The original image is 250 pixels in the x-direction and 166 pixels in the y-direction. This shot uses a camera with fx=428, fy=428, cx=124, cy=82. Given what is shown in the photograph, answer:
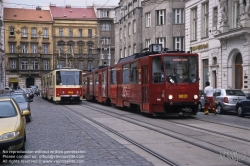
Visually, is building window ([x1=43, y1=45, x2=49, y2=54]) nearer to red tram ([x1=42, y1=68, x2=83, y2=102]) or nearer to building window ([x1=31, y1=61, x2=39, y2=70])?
building window ([x1=31, y1=61, x2=39, y2=70])

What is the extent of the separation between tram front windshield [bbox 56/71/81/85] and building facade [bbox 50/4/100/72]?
52.5 metres

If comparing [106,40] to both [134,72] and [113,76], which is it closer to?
[113,76]

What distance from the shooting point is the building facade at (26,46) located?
278 feet

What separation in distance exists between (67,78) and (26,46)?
5434 centimetres

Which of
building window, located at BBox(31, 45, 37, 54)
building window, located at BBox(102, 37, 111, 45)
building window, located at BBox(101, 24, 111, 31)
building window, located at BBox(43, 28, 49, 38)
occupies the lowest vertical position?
building window, located at BBox(31, 45, 37, 54)

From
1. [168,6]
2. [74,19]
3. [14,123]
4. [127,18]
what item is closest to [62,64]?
[74,19]

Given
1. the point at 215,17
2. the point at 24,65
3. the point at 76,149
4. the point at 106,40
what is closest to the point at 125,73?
the point at 215,17

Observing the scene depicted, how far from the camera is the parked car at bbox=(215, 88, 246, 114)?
951 inches

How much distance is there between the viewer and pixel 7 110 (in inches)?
432

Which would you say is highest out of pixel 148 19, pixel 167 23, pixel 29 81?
pixel 148 19

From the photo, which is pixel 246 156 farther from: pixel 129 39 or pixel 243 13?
pixel 129 39

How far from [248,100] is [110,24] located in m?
66.9

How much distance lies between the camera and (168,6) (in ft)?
152

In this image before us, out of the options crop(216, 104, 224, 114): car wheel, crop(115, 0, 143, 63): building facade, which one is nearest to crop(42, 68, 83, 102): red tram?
crop(216, 104, 224, 114): car wheel
